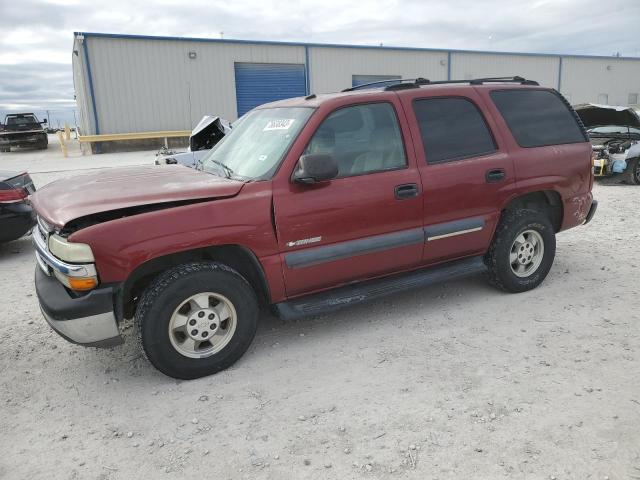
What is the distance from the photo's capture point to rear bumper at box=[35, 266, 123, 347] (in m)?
2.96

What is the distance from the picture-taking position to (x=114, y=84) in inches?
816

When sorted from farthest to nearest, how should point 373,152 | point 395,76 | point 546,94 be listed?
point 395,76
point 546,94
point 373,152

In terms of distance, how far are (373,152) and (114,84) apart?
2007cm

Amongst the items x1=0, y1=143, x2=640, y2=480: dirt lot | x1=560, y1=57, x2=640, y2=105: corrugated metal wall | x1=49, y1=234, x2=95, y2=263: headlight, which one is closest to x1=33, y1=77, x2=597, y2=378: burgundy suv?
x1=49, y1=234, x2=95, y2=263: headlight

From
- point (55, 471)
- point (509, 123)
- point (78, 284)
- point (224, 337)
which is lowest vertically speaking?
point (55, 471)

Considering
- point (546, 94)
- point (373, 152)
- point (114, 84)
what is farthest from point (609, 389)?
point (114, 84)

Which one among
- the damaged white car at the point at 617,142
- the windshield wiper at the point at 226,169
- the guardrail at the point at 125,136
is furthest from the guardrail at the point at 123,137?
the windshield wiper at the point at 226,169

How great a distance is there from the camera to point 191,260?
11.1 feet

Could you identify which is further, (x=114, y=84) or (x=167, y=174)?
(x=114, y=84)

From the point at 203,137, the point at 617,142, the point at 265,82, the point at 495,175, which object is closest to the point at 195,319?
the point at 495,175

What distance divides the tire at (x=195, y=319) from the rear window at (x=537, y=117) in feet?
9.17

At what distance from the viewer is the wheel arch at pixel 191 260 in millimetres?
3188

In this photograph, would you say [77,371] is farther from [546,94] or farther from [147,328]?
[546,94]

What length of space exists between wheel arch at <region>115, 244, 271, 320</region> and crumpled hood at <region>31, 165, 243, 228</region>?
0.37m
